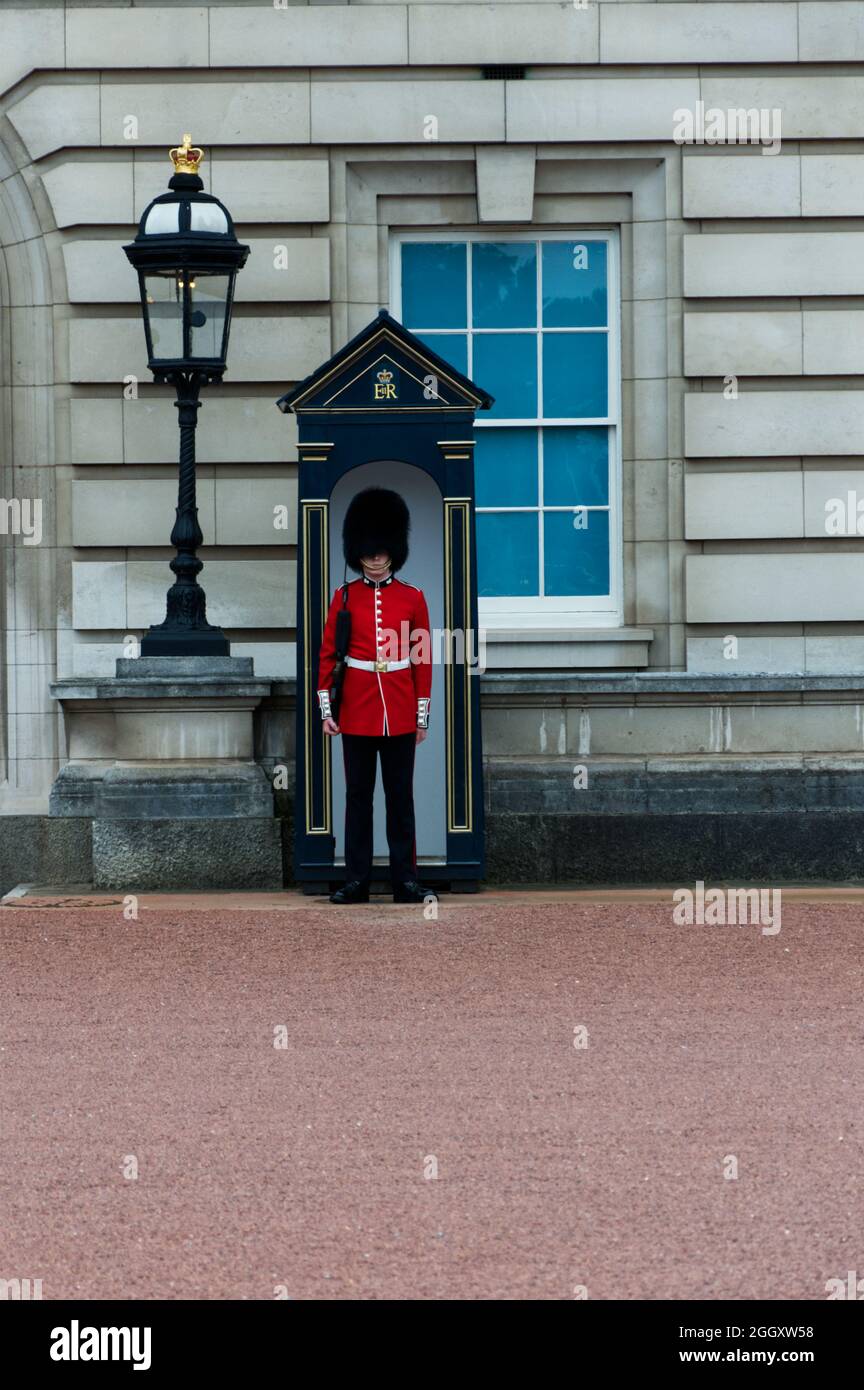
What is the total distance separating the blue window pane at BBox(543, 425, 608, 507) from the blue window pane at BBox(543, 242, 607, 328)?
51 centimetres

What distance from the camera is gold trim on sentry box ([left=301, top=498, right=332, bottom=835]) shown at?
868 centimetres

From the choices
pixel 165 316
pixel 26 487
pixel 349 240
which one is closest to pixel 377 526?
pixel 165 316

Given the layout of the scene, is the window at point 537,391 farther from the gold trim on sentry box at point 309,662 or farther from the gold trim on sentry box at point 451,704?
the gold trim on sentry box at point 309,662

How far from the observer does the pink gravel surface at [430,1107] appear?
3.87 meters

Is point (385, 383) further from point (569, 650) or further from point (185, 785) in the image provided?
point (185, 785)

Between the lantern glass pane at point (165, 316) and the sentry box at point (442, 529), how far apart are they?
2.24ft

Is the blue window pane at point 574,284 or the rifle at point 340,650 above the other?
the blue window pane at point 574,284

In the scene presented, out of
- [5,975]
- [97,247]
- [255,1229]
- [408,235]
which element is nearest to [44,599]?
[97,247]

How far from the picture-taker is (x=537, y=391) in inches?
392

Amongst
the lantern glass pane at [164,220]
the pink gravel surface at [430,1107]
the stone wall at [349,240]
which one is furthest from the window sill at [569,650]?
the lantern glass pane at [164,220]

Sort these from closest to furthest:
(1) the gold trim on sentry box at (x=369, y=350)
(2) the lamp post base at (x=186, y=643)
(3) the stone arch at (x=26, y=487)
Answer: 1. (1) the gold trim on sentry box at (x=369, y=350)
2. (2) the lamp post base at (x=186, y=643)
3. (3) the stone arch at (x=26, y=487)

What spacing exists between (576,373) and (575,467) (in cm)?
43

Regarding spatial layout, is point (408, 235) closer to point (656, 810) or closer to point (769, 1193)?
point (656, 810)

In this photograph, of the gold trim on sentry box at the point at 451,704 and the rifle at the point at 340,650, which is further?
the gold trim on sentry box at the point at 451,704
